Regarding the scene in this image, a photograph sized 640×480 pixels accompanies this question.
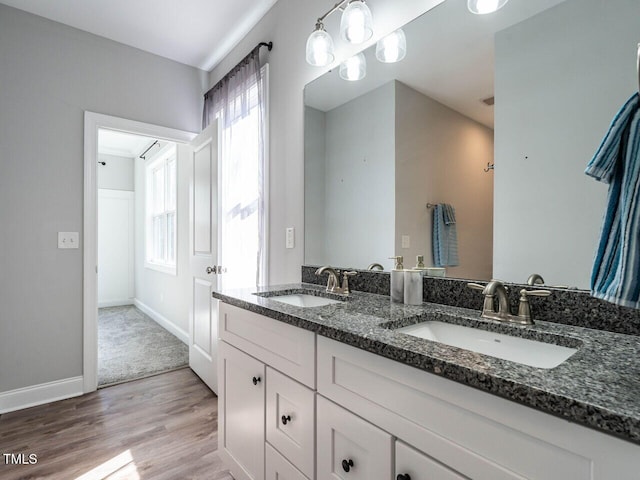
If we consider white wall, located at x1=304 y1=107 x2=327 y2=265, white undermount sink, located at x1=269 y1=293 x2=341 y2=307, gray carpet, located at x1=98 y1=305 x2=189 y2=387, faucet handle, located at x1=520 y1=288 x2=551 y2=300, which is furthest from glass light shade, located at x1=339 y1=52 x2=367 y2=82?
gray carpet, located at x1=98 y1=305 x2=189 y2=387

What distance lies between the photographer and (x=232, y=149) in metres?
2.68

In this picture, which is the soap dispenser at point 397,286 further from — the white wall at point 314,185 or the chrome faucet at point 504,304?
the white wall at point 314,185

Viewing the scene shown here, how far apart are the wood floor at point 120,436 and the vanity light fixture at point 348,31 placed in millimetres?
2118

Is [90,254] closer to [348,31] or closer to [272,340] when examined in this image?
[272,340]

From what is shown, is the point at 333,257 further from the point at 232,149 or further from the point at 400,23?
the point at 232,149

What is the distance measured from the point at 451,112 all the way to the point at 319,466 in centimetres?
131

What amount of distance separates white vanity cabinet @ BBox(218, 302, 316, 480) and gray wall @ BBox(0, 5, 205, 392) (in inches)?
64.7

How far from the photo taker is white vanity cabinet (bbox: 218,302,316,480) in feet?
3.49

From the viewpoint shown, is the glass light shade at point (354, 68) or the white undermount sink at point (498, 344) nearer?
the white undermount sink at point (498, 344)

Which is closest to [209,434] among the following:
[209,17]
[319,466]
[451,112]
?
[319,466]

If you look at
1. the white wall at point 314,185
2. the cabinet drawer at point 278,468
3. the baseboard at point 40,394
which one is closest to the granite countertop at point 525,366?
the cabinet drawer at point 278,468

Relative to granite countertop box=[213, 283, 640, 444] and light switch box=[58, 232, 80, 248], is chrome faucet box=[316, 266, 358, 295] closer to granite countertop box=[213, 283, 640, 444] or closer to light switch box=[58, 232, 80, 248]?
granite countertop box=[213, 283, 640, 444]

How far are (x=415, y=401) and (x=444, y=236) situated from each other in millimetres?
736

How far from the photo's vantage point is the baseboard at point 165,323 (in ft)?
12.2
